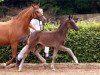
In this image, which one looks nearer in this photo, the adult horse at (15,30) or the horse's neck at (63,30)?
the horse's neck at (63,30)

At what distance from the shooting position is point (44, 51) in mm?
14828

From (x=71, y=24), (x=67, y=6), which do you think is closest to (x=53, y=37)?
(x=71, y=24)

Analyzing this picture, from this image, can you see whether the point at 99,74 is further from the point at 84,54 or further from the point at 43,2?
the point at 43,2

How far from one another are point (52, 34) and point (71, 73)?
1324 mm

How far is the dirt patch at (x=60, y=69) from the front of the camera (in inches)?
513

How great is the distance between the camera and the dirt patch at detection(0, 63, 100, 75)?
13.0m

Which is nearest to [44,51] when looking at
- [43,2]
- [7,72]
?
[7,72]

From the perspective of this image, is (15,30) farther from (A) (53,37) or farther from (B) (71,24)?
(B) (71,24)

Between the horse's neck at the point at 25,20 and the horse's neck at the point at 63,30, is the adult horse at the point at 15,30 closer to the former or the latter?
the horse's neck at the point at 25,20

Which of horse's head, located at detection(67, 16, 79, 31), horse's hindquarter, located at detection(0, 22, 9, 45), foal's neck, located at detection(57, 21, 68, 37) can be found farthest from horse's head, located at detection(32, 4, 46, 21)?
horse's hindquarter, located at detection(0, 22, 9, 45)

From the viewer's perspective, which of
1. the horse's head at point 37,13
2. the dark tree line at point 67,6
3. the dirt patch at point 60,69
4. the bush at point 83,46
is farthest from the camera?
the dark tree line at point 67,6

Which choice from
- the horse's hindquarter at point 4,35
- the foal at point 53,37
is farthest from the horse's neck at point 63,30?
the horse's hindquarter at point 4,35

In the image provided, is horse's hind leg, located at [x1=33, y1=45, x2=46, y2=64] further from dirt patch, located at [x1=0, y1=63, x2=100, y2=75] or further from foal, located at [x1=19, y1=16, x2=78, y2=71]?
foal, located at [x1=19, y1=16, x2=78, y2=71]

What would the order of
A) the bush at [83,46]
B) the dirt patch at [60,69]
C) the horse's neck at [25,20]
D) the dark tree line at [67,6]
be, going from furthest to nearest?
the dark tree line at [67,6] < the bush at [83,46] < the horse's neck at [25,20] < the dirt patch at [60,69]
